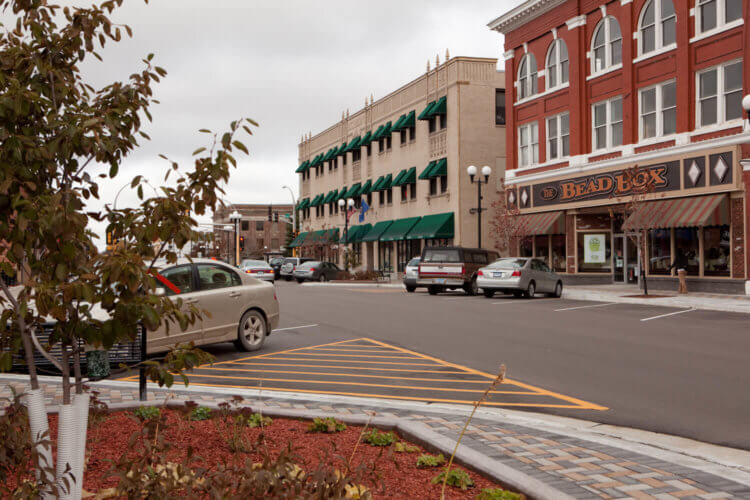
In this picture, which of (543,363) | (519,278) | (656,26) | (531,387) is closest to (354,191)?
(656,26)

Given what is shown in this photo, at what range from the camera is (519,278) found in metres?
25.9

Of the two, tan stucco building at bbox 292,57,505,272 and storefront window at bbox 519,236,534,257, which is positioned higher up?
tan stucco building at bbox 292,57,505,272

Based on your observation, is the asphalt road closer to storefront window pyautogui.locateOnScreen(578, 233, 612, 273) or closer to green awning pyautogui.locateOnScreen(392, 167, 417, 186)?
storefront window pyautogui.locateOnScreen(578, 233, 612, 273)

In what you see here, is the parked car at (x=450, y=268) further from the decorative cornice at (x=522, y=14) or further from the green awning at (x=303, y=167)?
the green awning at (x=303, y=167)

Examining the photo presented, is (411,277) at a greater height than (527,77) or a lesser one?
lesser

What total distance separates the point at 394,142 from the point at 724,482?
49058mm

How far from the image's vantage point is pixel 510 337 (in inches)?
549

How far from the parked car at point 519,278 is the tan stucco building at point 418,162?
15.3m

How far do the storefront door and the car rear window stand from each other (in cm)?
771

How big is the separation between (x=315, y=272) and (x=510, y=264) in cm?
2233

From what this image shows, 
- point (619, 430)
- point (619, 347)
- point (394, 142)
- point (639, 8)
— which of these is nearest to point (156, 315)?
point (619, 430)

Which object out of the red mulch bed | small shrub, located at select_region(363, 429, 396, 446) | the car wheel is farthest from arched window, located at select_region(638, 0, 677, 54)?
the red mulch bed

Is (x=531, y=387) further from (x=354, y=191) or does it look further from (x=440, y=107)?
(x=354, y=191)

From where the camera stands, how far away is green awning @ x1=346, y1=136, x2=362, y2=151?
189 ft
